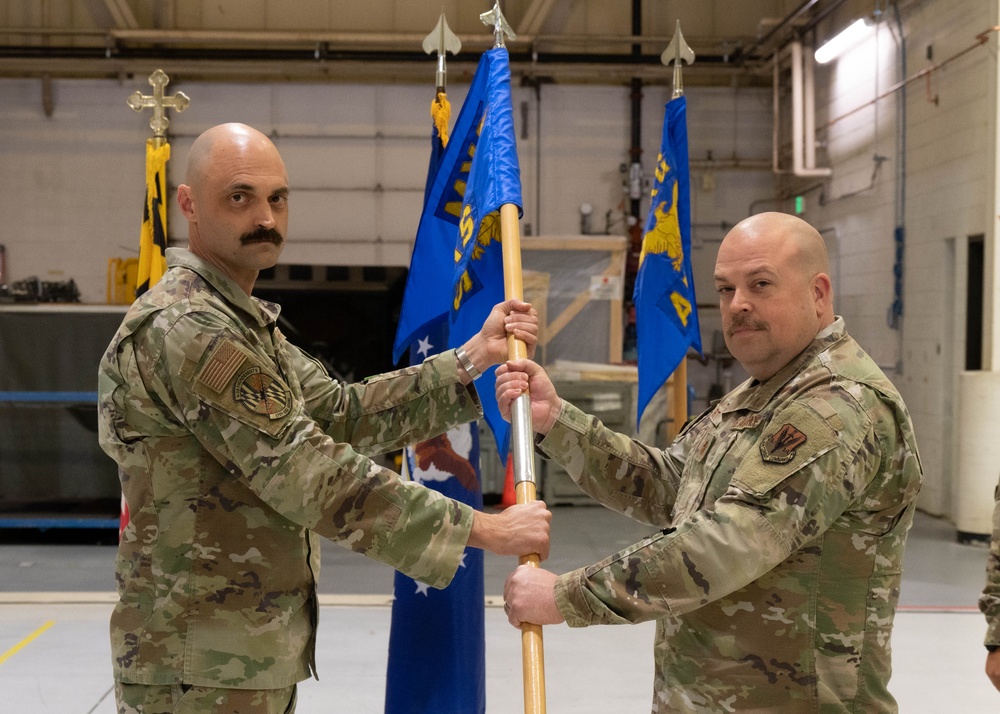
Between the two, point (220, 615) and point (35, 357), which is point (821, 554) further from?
point (35, 357)

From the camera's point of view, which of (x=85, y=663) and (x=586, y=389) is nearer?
(x=85, y=663)

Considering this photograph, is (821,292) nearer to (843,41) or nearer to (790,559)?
(790,559)

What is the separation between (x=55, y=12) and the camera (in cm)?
→ 1127

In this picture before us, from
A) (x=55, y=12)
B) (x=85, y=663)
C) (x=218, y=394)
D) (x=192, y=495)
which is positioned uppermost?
(x=55, y=12)

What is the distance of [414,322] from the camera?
3652mm

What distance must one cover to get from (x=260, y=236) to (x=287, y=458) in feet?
1.69

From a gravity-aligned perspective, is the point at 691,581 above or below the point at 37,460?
above

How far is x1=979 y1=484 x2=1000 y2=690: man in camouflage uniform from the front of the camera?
2.08m

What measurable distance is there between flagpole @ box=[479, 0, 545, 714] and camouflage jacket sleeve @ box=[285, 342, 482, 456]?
23cm

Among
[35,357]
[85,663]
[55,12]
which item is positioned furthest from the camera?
[55,12]

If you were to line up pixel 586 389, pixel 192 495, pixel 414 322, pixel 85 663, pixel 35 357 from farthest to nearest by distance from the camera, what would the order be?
pixel 586 389
pixel 35 357
pixel 85 663
pixel 414 322
pixel 192 495

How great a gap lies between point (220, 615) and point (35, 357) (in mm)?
5770

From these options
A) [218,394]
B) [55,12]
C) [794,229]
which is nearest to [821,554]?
[794,229]

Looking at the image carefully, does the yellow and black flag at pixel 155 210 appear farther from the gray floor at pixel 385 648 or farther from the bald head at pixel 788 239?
the bald head at pixel 788 239
